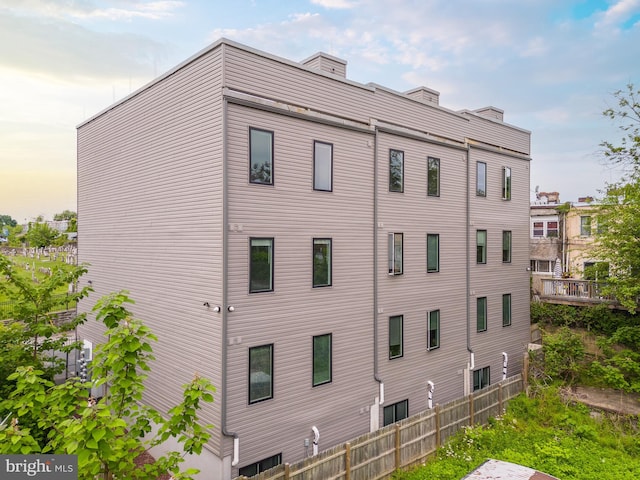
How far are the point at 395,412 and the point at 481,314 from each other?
20.3 feet

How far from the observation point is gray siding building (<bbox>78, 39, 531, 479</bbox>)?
10.0 meters

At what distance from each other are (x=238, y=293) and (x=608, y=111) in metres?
19.4

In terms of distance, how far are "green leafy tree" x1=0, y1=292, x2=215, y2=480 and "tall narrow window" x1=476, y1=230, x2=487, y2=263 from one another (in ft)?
46.9

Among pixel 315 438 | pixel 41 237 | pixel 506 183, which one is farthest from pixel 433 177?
pixel 41 237

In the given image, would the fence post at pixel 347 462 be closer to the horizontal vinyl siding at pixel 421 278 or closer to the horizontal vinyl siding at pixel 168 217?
the horizontal vinyl siding at pixel 168 217

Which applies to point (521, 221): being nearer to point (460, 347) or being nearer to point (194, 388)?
point (460, 347)

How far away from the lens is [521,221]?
1919 centimetres

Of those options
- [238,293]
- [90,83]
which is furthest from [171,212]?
[90,83]

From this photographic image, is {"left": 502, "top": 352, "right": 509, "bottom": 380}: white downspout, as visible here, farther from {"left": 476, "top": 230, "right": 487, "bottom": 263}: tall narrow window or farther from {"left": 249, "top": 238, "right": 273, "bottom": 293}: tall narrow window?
{"left": 249, "top": 238, "right": 273, "bottom": 293}: tall narrow window

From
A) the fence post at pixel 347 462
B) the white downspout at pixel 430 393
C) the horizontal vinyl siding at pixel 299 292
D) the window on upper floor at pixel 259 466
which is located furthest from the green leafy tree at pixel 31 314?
the white downspout at pixel 430 393

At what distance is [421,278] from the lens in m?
14.6

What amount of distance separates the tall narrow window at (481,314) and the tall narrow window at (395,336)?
16.2 ft

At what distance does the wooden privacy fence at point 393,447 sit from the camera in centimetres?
930

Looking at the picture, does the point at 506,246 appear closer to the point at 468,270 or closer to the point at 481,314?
the point at 468,270
